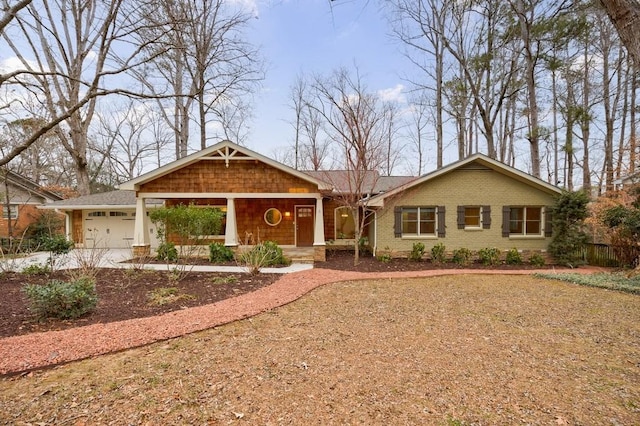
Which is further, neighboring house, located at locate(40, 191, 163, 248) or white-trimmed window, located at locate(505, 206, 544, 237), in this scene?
neighboring house, located at locate(40, 191, 163, 248)

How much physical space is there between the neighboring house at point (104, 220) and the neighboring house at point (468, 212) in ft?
37.3

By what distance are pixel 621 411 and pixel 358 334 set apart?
9.40ft

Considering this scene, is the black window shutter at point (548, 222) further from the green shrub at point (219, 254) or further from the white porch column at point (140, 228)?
the white porch column at point (140, 228)

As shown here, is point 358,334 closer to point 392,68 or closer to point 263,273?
point 263,273

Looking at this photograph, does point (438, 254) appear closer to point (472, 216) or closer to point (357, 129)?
point (472, 216)

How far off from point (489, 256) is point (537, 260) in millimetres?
1788

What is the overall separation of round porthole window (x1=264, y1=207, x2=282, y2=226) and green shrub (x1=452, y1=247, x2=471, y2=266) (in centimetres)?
773

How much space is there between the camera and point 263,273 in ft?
30.3

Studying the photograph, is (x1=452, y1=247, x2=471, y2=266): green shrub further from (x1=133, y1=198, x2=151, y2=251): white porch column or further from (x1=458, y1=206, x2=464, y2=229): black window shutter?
(x1=133, y1=198, x2=151, y2=251): white porch column

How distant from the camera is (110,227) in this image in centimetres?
1527

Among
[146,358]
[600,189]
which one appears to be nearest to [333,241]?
[146,358]

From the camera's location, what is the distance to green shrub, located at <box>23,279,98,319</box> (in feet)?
16.4

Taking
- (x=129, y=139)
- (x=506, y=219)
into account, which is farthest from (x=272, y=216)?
(x=129, y=139)

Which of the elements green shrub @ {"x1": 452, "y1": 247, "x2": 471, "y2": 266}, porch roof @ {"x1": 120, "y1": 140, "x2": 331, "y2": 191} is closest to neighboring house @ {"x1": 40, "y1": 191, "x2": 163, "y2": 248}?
porch roof @ {"x1": 120, "y1": 140, "x2": 331, "y2": 191}
